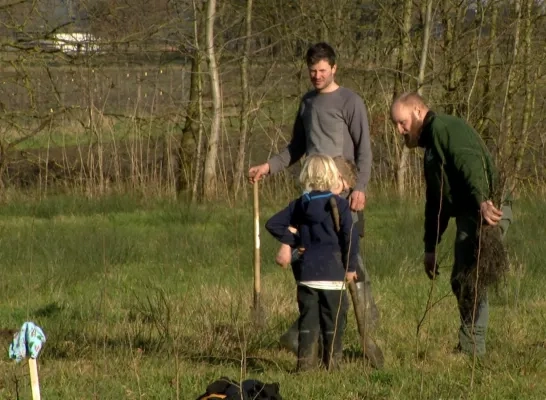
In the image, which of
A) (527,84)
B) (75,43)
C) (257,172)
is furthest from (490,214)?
(527,84)

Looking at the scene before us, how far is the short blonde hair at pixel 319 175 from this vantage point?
5.52 m

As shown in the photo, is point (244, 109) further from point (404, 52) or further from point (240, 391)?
point (240, 391)

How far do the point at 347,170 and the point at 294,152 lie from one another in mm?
735

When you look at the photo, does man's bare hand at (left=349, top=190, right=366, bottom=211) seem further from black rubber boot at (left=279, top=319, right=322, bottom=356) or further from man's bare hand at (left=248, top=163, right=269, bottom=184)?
black rubber boot at (left=279, top=319, right=322, bottom=356)

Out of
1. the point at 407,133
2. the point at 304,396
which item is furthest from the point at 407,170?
the point at 304,396

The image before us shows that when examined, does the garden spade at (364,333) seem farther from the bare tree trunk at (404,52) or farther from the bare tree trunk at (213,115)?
the bare tree trunk at (404,52)

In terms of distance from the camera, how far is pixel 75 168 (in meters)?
14.3

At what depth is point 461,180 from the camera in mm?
5715

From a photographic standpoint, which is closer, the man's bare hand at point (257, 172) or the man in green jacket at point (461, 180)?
the man in green jacket at point (461, 180)

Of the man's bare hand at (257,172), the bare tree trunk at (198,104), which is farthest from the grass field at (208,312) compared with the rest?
the bare tree trunk at (198,104)

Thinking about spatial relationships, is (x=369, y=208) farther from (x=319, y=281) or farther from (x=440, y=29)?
(x=319, y=281)

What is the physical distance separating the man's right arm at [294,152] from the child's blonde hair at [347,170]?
0.55 m

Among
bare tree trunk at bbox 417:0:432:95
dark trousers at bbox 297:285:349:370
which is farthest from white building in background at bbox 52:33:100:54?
dark trousers at bbox 297:285:349:370

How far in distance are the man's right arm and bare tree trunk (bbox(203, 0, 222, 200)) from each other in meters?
7.55
